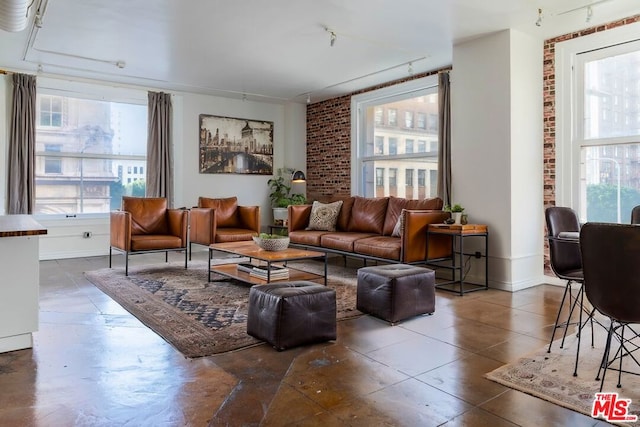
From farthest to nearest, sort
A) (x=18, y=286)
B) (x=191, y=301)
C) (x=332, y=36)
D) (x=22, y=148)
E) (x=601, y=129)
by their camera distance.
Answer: (x=22, y=148), (x=332, y=36), (x=601, y=129), (x=191, y=301), (x=18, y=286)

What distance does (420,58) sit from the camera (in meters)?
5.60

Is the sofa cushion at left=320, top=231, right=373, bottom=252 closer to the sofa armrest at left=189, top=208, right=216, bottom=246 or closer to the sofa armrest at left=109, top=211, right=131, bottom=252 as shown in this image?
the sofa armrest at left=189, top=208, right=216, bottom=246

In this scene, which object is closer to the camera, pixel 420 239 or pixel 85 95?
pixel 420 239

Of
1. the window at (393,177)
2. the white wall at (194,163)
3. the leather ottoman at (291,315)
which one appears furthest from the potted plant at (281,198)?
the leather ottoman at (291,315)

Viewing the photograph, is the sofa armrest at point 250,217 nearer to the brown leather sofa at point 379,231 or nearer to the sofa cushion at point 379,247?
the brown leather sofa at point 379,231

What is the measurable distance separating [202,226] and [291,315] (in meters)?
3.73

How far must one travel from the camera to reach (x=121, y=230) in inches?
210

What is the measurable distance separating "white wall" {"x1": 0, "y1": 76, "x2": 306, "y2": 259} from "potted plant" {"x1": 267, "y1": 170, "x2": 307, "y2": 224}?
0.13m

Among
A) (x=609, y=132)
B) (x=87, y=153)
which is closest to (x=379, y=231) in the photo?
(x=609, y=132)

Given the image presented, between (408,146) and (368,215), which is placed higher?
(408,146)

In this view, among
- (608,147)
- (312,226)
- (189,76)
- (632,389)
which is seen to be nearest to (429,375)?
(632,389)

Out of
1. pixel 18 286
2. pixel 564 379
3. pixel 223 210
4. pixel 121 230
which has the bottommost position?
pixel 564 379

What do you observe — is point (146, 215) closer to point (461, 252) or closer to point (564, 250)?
point (461, 252)

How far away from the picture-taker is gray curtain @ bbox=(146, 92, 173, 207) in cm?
709
